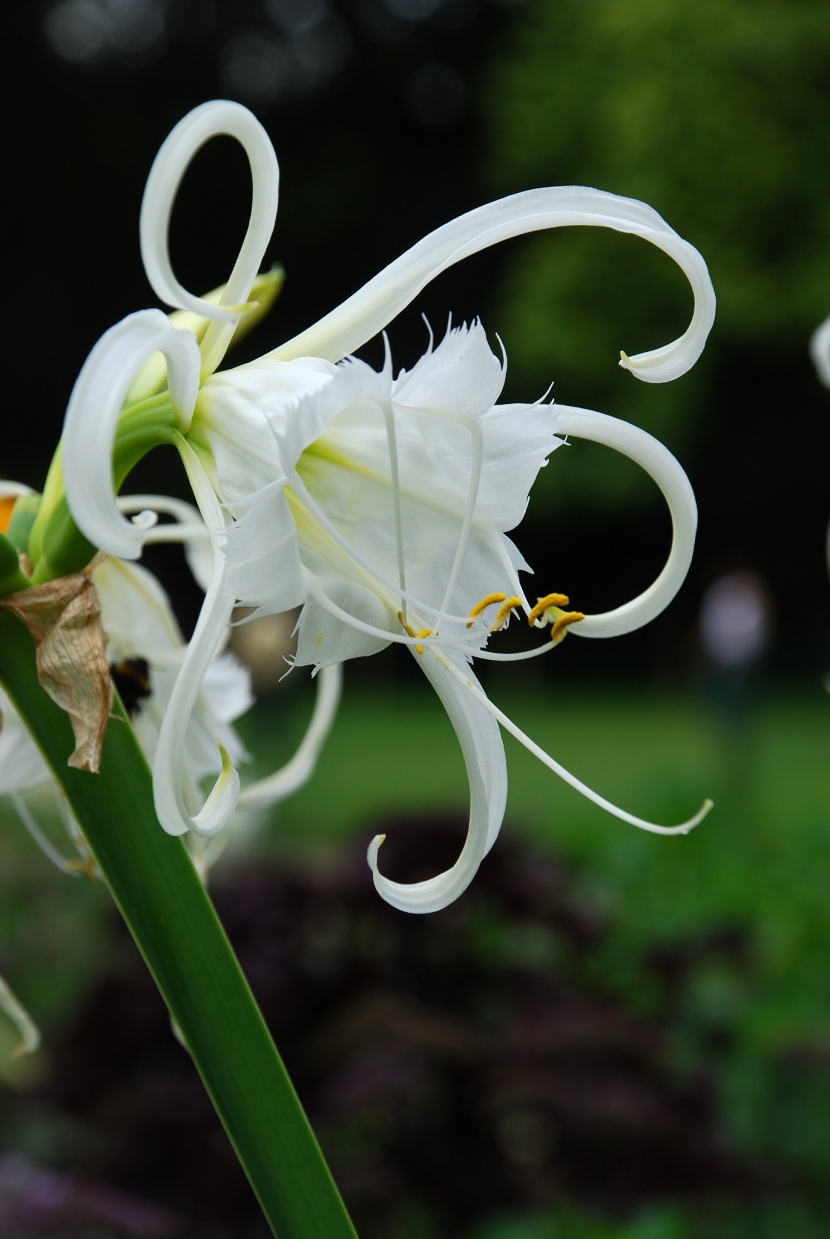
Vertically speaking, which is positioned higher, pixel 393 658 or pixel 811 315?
pixel 811 315

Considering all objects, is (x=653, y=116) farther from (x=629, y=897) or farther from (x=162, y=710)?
(x=162, y=710)

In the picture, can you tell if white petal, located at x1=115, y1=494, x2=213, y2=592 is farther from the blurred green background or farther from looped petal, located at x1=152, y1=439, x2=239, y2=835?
the blurred green background

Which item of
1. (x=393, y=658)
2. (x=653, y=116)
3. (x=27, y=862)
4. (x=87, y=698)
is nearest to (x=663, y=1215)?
(x=87, y=698)

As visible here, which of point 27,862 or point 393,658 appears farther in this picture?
point 393,658

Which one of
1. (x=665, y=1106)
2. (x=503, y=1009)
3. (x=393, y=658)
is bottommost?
(x=665, y=1106)

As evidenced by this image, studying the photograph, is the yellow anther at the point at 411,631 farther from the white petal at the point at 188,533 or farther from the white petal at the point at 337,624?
the white petal at the point at 188,533

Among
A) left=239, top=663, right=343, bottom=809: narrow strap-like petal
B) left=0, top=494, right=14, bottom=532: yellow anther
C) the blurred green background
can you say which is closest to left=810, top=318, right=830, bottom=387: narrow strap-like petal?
left=239, top=663, right=343, bottom=809: narrow strap-like petal
